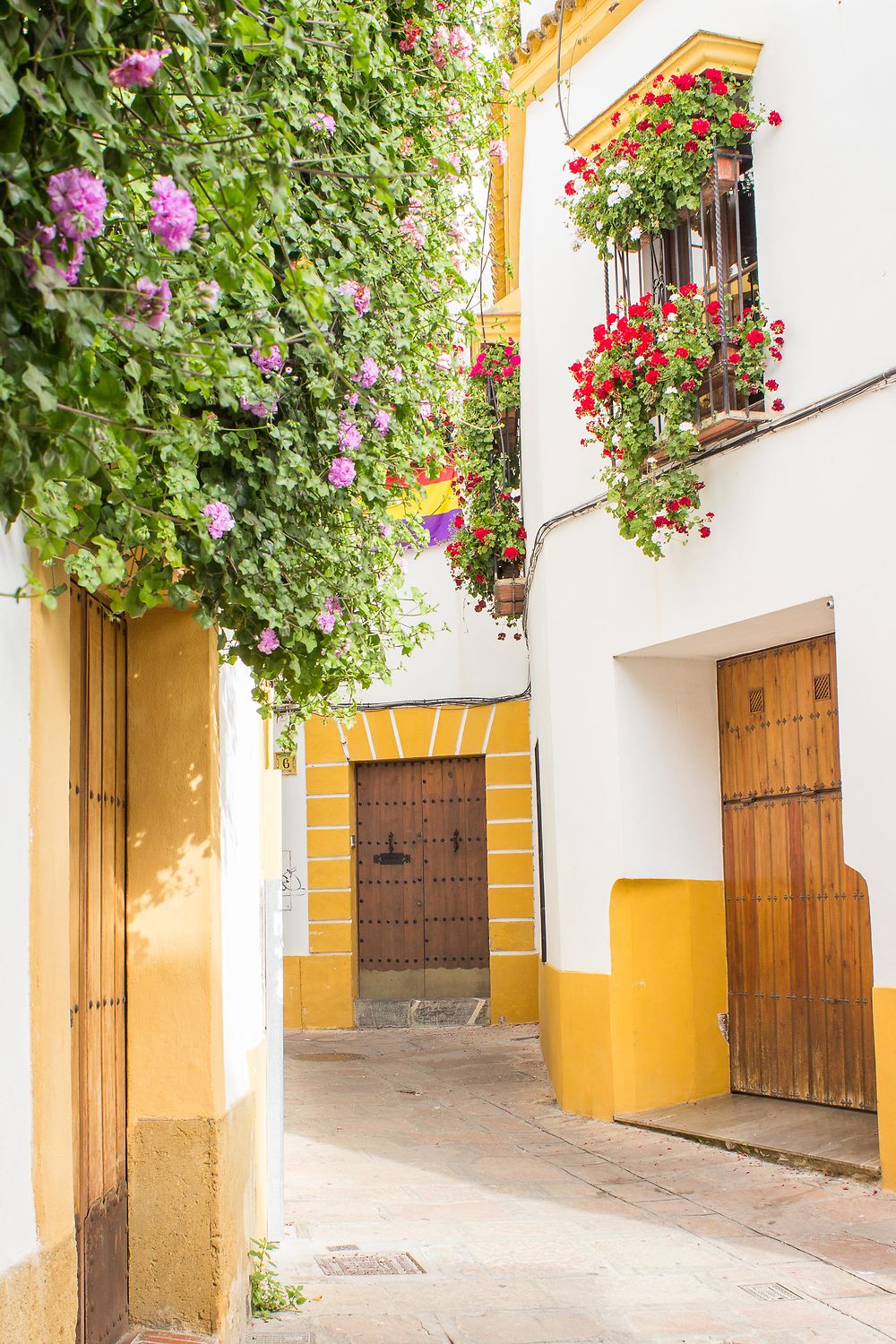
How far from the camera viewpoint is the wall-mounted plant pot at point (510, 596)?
1107cm

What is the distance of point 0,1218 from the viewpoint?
8.05 feet

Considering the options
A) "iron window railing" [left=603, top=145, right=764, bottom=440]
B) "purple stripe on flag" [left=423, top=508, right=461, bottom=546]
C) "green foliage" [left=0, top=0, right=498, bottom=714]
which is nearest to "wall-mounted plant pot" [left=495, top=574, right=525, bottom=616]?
"purple stripe on flag" [left=423, top=508, right=461, bottom=546]

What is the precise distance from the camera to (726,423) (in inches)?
274

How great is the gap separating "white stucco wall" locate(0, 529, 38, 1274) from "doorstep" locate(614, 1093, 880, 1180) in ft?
15.2

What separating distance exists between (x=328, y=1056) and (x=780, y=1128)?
4.94m

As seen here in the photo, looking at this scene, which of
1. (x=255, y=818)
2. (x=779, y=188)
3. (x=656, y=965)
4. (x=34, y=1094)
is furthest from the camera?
(x=656, y=965)

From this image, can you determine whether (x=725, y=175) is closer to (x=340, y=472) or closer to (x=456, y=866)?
(x=340, y=472)

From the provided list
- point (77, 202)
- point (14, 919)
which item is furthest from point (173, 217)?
point (14, 919)

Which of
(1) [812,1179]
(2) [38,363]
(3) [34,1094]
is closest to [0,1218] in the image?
(3) [34,1094]

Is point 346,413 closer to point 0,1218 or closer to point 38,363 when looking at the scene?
point 38,363

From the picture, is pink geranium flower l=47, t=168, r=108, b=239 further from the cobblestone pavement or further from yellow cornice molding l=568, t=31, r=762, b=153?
yellow cornice molding l=568, t=31, r=762, b=153

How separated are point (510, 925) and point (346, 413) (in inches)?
371

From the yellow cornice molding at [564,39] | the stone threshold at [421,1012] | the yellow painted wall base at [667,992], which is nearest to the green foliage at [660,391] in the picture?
the yellow cornice molding at [564,39]

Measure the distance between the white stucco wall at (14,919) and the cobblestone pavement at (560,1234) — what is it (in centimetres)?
230
